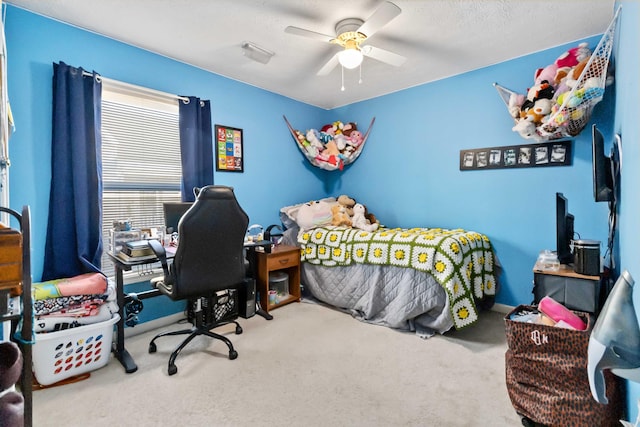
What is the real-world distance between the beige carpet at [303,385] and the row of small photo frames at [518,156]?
1.51 meters

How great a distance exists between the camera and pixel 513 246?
2.91 meters

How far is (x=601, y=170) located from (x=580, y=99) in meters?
0.72

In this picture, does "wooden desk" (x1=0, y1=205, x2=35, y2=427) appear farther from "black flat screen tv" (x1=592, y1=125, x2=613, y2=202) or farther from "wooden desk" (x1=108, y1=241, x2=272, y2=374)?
"black flat screen tv" (x1=592, y1=125, x2=613, y2=202)

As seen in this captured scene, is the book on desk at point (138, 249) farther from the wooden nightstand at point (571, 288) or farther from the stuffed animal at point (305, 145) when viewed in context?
the wooden nightstand at point (571, 288)

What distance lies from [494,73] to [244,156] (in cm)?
263

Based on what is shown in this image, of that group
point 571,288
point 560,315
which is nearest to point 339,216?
point 571,288

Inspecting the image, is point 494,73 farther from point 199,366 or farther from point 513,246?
point 199,366

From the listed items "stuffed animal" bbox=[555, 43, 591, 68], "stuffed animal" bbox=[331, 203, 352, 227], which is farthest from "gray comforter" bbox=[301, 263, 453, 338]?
"stuffed animal" bbox=[555, 43, 591, 68]

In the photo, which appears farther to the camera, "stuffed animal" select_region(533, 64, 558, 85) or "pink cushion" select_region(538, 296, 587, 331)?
"stuffed animal" select_region(533, 64, 558, 85)

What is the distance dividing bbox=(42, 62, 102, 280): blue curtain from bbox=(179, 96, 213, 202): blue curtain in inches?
25.6

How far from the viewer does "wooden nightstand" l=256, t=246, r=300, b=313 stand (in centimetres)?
303

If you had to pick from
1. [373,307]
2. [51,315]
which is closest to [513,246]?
[373,307]

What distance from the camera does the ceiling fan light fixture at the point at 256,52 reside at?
8.30 feet

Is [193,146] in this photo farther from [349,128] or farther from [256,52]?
[349,128]
